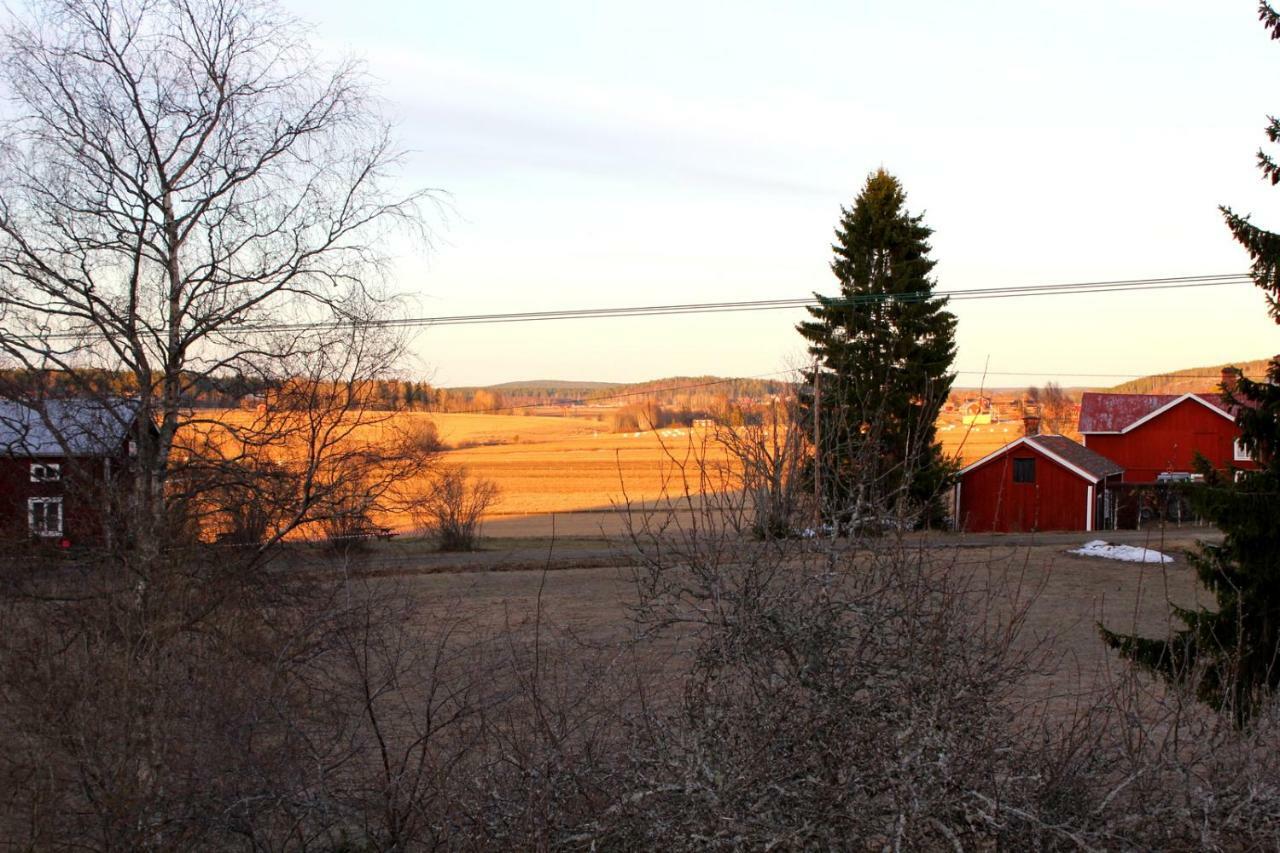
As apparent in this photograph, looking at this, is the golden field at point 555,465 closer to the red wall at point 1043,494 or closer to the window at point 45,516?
the window at point 45,516

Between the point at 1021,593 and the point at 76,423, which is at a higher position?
the point at 76,423

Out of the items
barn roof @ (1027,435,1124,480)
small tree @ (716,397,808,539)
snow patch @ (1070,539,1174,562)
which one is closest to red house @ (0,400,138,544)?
small tree @ (716,397,808,539)

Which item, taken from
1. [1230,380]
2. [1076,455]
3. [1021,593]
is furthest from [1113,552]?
[1230,380]

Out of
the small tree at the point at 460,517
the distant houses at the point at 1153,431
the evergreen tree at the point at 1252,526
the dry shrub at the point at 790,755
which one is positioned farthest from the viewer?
the distant houses at the point at 1153,431

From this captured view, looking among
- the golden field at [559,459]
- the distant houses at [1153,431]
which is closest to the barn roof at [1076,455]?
the golden field at [559,459]

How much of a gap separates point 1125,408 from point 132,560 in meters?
45.4

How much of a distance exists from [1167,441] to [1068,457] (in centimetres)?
695

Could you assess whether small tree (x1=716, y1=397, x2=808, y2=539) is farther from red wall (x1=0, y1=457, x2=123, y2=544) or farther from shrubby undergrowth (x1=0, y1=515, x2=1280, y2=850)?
red wall (x1=0, y1=457, x2=123, y2=544)

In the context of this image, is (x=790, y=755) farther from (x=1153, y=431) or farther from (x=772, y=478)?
(x=1153, y=431)

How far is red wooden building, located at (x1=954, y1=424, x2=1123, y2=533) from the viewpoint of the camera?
137 feet

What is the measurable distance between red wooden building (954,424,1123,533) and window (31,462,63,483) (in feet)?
116

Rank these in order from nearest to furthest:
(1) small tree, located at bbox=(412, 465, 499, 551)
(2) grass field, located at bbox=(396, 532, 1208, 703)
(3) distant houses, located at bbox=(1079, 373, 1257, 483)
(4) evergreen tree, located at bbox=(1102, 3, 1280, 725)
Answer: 1. (4) evergreen tree, located at bbox=(1102, 3, 1280, 725)
2. (2) grass field, located at bbox=(396, 532, 1208, 703)
3. (1) small tree, located at bbox=(412, 465, 499, 551)
4. (3) distant houses, located at bbox=(1079, 373, 1257, 483)

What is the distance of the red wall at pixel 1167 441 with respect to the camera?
4438cm

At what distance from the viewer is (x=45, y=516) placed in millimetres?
11227
